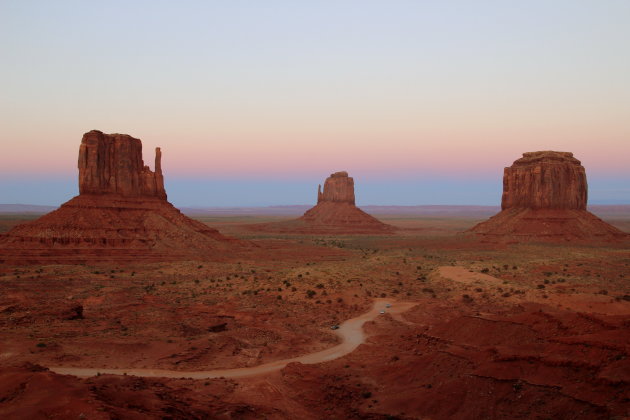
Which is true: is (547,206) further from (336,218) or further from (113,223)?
(113,223)

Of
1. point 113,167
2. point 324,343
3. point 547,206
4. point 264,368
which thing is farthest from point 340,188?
point 264,368

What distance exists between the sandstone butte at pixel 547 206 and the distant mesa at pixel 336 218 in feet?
141

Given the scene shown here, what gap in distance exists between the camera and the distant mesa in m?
126

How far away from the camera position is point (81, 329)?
2611 centimetres

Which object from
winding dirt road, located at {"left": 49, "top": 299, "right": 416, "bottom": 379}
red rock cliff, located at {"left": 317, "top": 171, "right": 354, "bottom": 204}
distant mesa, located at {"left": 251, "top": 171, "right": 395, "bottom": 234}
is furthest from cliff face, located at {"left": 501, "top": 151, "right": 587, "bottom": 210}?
winding dirt road, located at {"left": 49, "top": 299, "right": 416, "bottom": 379}

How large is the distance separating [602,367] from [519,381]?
8.41ft

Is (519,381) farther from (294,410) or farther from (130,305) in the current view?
(130,305)

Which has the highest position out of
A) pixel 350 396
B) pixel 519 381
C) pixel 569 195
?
pixel 569 195

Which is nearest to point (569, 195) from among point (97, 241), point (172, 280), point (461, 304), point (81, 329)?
point (461, 304)

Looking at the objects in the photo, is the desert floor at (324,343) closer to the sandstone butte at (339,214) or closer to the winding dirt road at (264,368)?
the winding dirt road at (264,368)

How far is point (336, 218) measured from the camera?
13475 cm

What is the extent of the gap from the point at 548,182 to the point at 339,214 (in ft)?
213

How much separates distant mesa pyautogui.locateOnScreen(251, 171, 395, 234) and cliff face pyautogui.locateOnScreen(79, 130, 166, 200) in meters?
60.1

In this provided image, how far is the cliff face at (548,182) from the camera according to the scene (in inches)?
3233
